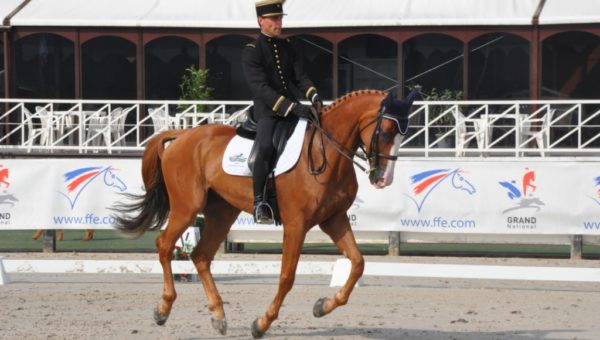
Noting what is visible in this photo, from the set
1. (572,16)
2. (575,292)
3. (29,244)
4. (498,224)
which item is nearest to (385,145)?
(575,292)

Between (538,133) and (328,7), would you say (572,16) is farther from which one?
(328,7)

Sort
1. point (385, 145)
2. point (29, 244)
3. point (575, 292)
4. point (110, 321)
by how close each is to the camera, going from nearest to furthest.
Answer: point (385, 145)
point (110, 321)
point (575, 292)
point (29, 244)

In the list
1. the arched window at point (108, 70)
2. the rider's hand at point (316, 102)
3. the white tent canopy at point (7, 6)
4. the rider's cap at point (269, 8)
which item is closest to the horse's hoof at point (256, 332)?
the rider's hand at point (316, 102)

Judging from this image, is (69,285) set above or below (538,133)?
below

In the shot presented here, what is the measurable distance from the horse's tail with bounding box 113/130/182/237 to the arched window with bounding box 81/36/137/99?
16.6 m

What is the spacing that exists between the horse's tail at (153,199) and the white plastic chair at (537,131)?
11014 mm

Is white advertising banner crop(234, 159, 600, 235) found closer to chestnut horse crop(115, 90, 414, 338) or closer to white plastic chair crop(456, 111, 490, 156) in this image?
white plastic chair crop(456, 111, 490, 156)

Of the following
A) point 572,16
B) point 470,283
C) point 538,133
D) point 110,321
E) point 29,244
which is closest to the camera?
point 110,321

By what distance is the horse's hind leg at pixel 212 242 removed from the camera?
10.8m

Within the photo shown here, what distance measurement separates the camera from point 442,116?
23109 millimetres

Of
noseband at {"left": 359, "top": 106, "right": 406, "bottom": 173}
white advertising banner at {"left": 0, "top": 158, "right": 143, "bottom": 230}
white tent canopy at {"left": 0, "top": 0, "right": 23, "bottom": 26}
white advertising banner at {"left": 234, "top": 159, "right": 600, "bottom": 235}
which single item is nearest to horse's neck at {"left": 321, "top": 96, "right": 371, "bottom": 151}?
noseband at {"left": 359, "top": 106, "right": 406, "bottom": 173}

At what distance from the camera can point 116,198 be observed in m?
18.5

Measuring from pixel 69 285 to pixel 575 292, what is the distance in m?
5.86

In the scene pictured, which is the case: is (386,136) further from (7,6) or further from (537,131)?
(7,6)
